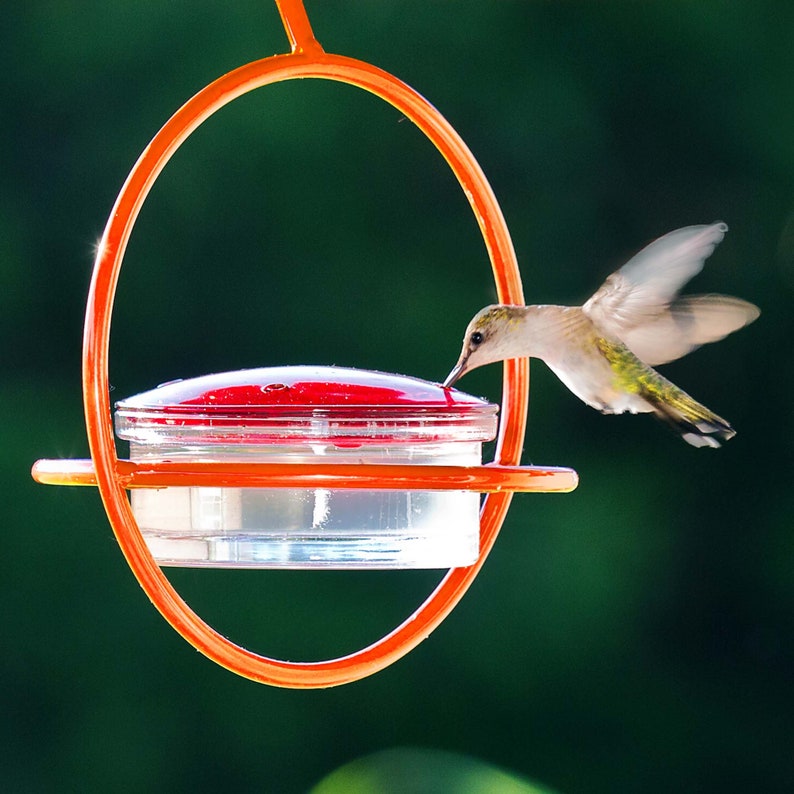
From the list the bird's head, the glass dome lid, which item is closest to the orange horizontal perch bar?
the glass dome lid

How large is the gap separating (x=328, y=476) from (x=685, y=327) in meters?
1.00

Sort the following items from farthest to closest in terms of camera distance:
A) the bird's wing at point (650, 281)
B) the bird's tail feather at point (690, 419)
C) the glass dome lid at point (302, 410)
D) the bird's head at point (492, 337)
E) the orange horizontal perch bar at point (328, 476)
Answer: the bird's tail feather at point (690, 419) < the bird's wing at point (650, 281) < the bird's head at point (492, 337) < the glass dome lid at point (302, 410) < the orange horizontal perch bar at point (328, 476)

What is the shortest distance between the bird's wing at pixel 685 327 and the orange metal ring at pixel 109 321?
1.47 ft

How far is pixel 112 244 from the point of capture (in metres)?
1.68

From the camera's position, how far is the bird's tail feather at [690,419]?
7.84 ft

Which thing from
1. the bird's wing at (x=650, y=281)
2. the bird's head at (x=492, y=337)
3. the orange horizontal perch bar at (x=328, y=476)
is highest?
the bird's wing at (x=650, y=281)

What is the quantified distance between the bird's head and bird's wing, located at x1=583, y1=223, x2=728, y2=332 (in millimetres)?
259

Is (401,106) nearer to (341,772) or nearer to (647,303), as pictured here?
(647,303)

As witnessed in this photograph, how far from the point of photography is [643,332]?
245cm

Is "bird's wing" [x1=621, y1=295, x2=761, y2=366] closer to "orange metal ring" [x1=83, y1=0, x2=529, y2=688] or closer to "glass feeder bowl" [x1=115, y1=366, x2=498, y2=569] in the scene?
"orange metal ring" [x1=83, y1=0, x2=529, y2=688]

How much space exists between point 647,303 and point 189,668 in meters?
3.34

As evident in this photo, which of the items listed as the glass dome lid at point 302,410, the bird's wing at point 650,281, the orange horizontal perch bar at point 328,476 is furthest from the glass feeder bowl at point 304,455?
the bird's wing at point 650,281

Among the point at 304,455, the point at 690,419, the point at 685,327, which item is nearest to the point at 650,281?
the point at 685,327

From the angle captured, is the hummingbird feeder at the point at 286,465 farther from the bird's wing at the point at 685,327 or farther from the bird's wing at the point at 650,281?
the bird's wing at the point at 685,327
